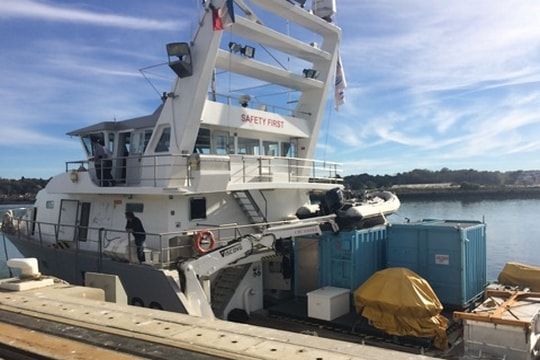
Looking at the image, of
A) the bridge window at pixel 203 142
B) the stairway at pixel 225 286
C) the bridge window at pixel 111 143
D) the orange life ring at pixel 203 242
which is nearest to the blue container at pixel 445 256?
the stairway at pixel 225 286

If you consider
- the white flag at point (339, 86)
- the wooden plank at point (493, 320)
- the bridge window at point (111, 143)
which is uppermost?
the white flag at point (339, 86)

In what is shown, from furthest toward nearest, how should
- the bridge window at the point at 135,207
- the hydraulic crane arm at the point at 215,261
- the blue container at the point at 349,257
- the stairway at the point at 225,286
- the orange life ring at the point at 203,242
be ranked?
the bridge window at the point at 135,207 → the stairway at the point at 225,286 → the blue container at the point at 349,257 → the orange life ring at the point at 203,242 → the hydraulic crane arm at the point at 215,261

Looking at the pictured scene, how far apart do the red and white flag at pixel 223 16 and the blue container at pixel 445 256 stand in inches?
251

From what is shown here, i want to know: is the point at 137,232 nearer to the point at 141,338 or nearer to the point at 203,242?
the point at 203,242

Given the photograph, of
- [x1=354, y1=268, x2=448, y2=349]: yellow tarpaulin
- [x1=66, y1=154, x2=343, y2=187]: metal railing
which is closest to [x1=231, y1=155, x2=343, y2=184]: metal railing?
[x1=66, y1=154, x2=343, y2=187]: metal railing

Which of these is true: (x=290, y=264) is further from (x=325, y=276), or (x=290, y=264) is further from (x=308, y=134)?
(x=308, y=134)

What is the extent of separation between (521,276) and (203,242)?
312 inches

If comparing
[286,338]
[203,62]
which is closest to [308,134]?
[203,62]

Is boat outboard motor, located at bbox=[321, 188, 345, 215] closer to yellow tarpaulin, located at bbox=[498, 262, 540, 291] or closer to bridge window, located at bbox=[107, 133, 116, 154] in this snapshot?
yellow tarpaulin, located at bbox=[498, 262, 540, 291]

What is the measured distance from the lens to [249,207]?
13.4 m

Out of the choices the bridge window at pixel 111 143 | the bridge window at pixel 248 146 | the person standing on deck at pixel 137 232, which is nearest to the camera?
the person standing on deck at pixel 137 232

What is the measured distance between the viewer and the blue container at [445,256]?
11.1 meters

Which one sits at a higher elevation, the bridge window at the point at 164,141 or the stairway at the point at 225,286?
A: the bridge window at the point at 164,141

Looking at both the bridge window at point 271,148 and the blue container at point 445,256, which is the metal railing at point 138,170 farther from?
the blue container at point 445,256
